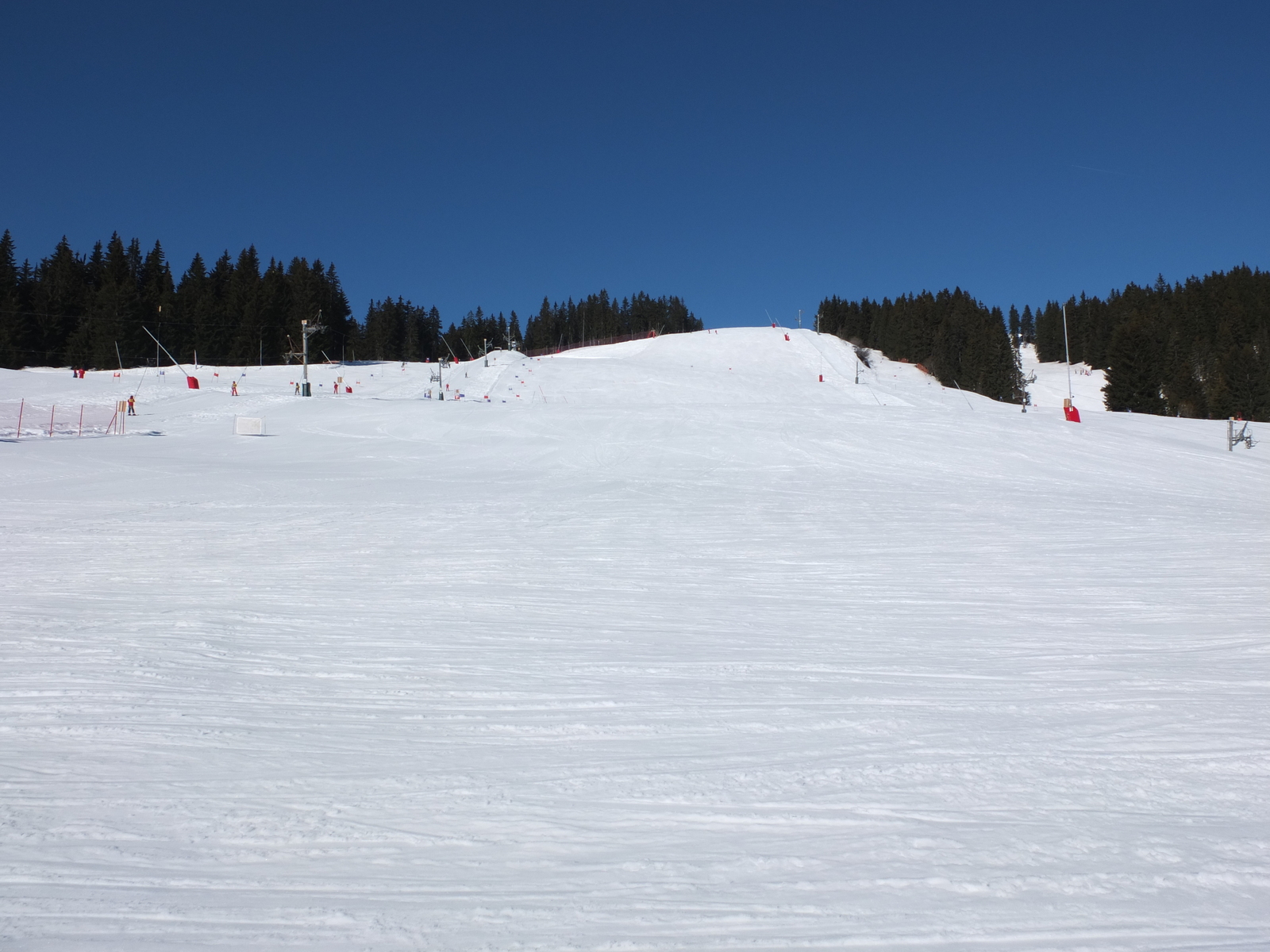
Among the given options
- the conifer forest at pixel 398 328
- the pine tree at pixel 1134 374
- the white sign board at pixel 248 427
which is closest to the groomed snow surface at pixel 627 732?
the white sign board at pixel 248 427

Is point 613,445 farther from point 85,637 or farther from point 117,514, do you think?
point 85,637

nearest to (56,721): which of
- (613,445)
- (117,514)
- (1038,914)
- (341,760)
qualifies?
(341,760)

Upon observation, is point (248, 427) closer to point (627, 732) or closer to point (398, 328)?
point (627, 732)

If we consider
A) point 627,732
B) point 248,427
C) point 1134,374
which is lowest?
point 627,732

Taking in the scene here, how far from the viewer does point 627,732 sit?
13.8 feet

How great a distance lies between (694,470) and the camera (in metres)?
18.9

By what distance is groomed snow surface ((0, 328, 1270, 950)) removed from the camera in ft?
8.81

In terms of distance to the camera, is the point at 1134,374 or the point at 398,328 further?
the point at 398,328

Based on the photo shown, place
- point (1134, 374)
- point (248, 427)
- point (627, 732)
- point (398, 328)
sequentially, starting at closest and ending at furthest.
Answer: point (627, 732), point (248, 427), point (1134, 374), point (398, 328)

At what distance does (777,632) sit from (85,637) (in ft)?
17.3

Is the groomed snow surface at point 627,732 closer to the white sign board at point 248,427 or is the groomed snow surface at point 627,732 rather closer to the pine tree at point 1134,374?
the white sign board at point 248,427

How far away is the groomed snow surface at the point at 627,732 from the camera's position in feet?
8.81

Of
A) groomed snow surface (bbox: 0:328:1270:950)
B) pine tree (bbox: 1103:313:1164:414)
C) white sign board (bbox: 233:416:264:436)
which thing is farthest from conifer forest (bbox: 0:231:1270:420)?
groomed snow surface (bbox: 0:328:1270:950)

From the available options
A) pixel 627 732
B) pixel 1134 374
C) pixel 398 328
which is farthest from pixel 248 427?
pixel 398 328
